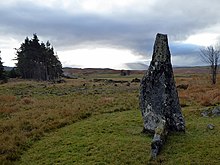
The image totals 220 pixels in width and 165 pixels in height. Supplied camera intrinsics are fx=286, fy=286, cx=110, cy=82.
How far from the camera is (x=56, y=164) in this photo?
11.1 meters

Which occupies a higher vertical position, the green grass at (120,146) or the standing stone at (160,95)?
the standing stone at (160,95)

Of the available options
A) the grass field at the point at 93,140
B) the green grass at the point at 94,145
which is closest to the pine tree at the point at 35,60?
the grass field at the point at 93,140

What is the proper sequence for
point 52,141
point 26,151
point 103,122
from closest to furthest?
1. point 26,151
2. point 52,141
3. point 103,122

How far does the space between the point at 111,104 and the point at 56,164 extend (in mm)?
15024

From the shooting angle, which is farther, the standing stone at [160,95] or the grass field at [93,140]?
the standing stone at [160,95]

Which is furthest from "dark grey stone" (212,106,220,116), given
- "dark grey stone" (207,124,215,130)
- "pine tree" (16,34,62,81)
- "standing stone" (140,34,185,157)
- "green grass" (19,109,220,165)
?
"pine tree" (16,34,62,81)

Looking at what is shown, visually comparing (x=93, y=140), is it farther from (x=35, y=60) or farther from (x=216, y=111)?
(x=35, y=60)

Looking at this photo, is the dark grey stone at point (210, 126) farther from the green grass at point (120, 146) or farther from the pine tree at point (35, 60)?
the pine tree at point (35, 60)

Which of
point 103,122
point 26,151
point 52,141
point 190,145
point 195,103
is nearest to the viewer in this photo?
point 190,145

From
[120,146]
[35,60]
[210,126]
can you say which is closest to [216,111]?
[210,126]

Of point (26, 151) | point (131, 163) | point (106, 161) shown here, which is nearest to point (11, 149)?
point (26, 151)

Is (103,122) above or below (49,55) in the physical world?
below

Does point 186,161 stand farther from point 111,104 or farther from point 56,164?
point 111,104

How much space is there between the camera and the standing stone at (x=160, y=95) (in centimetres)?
1458
